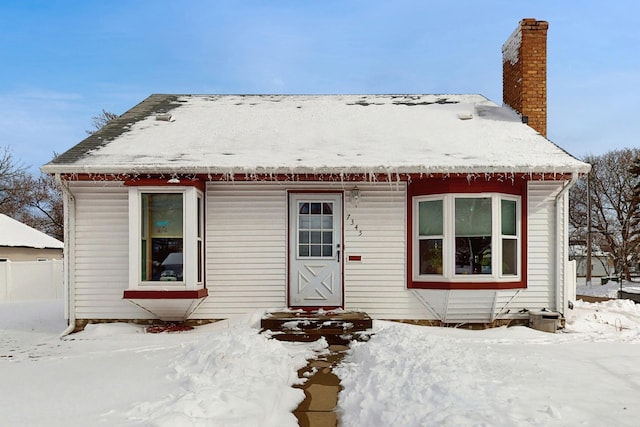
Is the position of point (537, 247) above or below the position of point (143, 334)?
above

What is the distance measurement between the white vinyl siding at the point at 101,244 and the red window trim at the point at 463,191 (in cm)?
488

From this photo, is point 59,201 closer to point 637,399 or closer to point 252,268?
point 252,268

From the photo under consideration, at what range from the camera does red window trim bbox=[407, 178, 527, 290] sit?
8.05 m

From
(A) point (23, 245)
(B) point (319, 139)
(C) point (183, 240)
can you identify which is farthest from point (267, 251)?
(A) point (23, 245)

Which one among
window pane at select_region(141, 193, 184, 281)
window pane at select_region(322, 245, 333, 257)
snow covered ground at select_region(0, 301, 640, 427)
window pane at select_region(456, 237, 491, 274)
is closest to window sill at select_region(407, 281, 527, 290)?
window pane at select_region(456, 237, 491, 274)

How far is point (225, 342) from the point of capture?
5961 mm

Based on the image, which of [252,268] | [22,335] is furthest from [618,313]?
[22,335]

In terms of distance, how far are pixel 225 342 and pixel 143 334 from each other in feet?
8.51

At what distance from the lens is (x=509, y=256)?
8352 millimetres

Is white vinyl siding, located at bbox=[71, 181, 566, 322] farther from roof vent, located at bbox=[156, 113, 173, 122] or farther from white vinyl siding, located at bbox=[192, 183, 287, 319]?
roof vent, located at bbox=[156, 113, 173, 122]

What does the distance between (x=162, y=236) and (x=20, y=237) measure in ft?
57.0

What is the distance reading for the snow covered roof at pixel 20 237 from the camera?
810 inches

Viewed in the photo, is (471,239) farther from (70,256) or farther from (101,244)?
(70,256)

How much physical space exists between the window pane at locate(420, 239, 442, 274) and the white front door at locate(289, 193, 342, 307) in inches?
58.4
